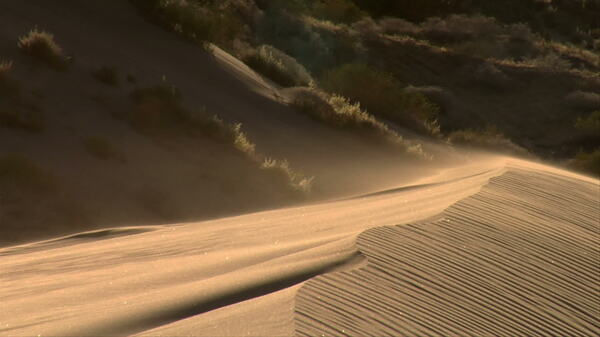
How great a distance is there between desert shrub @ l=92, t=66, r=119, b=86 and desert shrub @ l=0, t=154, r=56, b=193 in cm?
338

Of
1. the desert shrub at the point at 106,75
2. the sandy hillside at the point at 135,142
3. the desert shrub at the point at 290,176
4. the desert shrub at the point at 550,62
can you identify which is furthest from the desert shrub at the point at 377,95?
the desert shrub at the point at 550,62

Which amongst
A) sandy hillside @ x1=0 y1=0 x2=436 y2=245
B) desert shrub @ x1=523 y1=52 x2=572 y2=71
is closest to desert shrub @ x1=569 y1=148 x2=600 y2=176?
sandy hillside @ x1=0 y1=0 x2=436 y2=245

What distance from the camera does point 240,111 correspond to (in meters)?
19.7

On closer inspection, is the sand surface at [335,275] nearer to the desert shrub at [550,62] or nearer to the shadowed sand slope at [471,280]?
the shadowed sand slope at [471,280]

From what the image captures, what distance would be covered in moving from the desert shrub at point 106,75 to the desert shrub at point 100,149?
2.03 m

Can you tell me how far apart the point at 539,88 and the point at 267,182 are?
71.3 ft

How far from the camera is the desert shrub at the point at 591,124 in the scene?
32.7 metres

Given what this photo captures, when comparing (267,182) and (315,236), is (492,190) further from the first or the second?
(267,182)

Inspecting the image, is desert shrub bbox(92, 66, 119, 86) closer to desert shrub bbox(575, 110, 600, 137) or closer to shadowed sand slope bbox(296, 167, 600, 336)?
shadowed sand slope bbox(296, 167, 600, 336)

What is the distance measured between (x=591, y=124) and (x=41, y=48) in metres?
19.7

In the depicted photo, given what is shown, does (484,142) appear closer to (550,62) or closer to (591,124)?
(591,124)

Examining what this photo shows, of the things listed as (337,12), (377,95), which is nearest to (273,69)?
(377,95)

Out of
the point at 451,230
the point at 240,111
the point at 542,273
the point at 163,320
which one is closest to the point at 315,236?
the point at 451,230

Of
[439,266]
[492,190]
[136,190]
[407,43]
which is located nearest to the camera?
[439,266]
